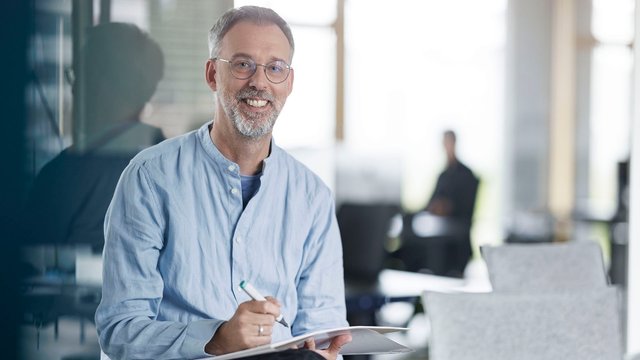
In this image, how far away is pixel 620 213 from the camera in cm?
530

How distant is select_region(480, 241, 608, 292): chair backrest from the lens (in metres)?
3.39

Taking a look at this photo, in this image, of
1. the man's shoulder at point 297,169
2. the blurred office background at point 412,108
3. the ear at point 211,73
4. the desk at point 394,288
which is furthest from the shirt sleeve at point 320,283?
the desk at point 394,288

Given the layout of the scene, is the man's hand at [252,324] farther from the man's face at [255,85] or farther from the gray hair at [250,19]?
the gray hair at [250,19]

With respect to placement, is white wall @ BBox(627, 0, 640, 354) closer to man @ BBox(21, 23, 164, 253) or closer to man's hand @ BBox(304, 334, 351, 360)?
man @ BBox(21, 23, 164, 253)

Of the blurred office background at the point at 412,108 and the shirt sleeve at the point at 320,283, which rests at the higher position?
the blurred office background at the point at 412,108

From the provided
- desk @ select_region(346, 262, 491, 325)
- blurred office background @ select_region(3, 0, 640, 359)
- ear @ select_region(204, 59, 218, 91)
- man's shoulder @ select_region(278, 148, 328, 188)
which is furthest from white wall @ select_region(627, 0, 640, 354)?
ear @ select_region(204, 59, 218, 91)

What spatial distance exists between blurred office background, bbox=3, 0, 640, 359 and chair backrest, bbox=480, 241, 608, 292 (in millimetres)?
1021

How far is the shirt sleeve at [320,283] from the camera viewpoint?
2889 mm

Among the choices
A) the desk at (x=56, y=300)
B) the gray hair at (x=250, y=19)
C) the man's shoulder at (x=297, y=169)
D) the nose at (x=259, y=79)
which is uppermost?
the gray hair at (x=250, y=19)

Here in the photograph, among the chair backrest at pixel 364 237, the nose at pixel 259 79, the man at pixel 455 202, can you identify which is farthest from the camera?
Answer: the man at pixel 455 202

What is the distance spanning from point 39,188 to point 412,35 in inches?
77.5

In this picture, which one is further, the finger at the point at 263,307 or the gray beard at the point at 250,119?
the gray beard at the point at 250,119

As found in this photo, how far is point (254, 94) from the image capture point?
9.27 feet

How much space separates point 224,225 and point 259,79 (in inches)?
17.0
